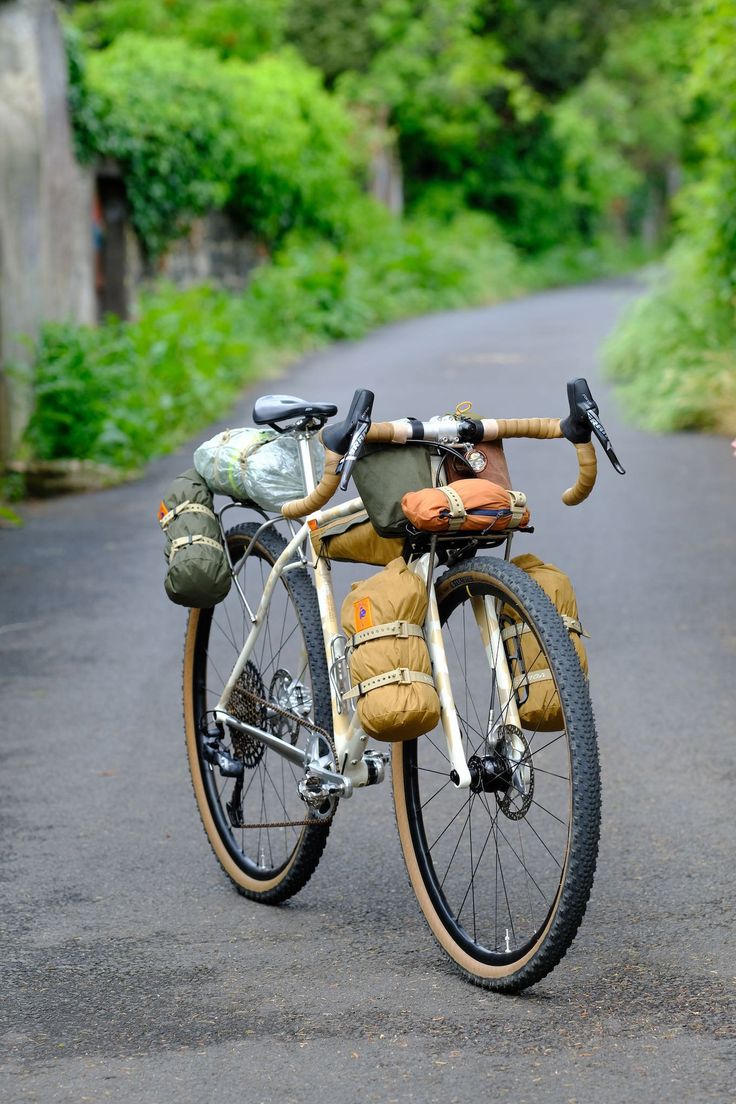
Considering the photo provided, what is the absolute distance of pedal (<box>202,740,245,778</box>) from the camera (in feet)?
15.0

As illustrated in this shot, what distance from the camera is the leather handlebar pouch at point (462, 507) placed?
358 cm

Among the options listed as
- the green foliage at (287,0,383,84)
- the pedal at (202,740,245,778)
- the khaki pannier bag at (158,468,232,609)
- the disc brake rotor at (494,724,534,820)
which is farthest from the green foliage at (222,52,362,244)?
the disc brake rotor at (494,724,534,820)

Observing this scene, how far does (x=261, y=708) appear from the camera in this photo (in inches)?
176

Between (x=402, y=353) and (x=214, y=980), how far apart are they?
17233mm

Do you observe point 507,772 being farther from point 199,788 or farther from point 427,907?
point 199,788

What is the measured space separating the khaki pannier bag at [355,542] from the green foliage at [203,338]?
28.2ft

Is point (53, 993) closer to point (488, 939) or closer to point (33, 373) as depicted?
point (488, 939)

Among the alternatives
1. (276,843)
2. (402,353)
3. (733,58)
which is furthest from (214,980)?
(402,353)

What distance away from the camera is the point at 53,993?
12.4 ft

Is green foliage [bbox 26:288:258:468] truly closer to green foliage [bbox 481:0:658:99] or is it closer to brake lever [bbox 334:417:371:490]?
brake lever [bbox 334:417:371:490]

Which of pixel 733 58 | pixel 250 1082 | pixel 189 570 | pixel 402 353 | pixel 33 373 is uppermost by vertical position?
pixel 733 58

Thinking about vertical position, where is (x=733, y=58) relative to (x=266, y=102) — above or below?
below

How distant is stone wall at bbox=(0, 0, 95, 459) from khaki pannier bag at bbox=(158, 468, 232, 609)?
811cm

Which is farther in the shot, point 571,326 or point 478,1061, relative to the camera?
point 571,326
